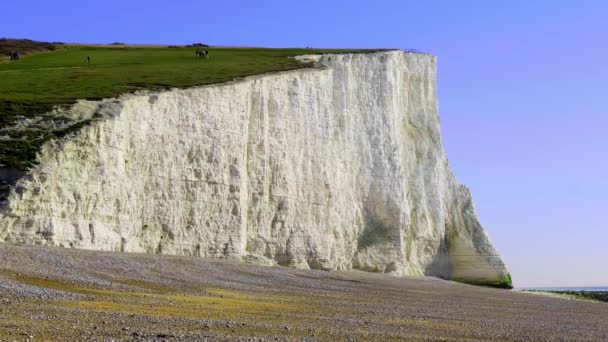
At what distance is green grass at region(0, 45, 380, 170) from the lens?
2661 cm

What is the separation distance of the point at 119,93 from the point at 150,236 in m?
5.62

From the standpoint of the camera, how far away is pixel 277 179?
38531 millimetres

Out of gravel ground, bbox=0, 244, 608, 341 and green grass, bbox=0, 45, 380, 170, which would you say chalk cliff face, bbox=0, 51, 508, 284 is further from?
gravel ground, bbox=0, 244, 608, 341

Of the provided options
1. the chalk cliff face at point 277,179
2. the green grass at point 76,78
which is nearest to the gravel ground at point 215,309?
the chalk cliff face at point 277,179

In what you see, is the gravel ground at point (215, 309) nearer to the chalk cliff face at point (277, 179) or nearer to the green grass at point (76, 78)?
the chalk cliff face at point (277, 179)

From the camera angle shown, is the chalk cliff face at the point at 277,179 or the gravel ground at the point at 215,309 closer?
the gravel ground at the point at 215,309

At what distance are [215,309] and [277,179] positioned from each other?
22230mm

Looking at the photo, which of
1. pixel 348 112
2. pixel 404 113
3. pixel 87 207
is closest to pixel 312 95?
pixel 348 112

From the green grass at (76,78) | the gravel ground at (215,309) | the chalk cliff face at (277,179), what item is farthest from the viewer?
the chalk cliff face at (277,179)

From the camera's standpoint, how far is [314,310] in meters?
18.2

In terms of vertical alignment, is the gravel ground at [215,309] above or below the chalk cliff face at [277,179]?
below

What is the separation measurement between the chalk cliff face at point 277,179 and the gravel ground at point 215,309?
307 cm

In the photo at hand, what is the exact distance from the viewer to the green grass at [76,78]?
2661 centimetres

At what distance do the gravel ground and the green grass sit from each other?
4.78 m
